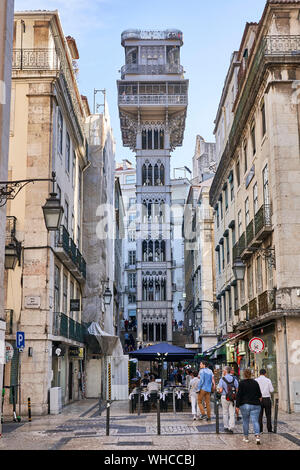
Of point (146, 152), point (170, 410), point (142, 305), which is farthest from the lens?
point (146, 152)

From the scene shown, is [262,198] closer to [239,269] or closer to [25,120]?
[239,269]

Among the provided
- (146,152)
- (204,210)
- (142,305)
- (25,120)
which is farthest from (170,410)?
(146,152)

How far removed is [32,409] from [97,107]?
23.9 meters

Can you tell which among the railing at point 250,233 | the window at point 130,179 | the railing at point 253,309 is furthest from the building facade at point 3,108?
the window at point 130,179

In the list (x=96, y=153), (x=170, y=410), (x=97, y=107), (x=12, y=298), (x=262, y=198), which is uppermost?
(x=97, y=107)

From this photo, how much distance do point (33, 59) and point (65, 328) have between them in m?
10.5

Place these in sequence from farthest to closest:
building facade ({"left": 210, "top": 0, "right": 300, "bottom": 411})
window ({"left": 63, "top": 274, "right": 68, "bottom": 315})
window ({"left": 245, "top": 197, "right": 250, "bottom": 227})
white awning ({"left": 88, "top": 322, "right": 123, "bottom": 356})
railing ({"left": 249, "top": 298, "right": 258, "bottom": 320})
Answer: white awning ({"left": 88, "top": 322, "right": 123, "bottom": 356})
window ({"left": 245, "top": 197, "right": 250, "bottom": 227})
window ({"left": 63, "top": 274, "right": 68, "bottom": 315})
railing ({"left": 249, "top": 298, "right": 258, "bottom": 320})
building facade ({"left": 210, "top": 0, "right": 300, "bottom": 411})

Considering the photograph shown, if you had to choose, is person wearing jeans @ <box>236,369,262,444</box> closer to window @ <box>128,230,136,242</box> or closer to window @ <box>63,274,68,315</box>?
window @ <box>63,274,68,315</box>

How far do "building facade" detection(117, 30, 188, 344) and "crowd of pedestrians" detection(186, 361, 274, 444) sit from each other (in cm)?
5284

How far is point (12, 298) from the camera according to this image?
21938 millimetres

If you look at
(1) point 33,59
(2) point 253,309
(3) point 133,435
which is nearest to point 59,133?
(1) point 33,59

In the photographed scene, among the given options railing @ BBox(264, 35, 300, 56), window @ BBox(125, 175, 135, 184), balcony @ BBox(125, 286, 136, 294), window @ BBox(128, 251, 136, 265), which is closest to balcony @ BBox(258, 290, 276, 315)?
railing @ BBox(264, 35, 300, 56)

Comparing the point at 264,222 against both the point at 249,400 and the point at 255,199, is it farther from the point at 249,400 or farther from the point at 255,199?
the point at 249,400

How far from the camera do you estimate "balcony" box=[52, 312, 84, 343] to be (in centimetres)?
2355
